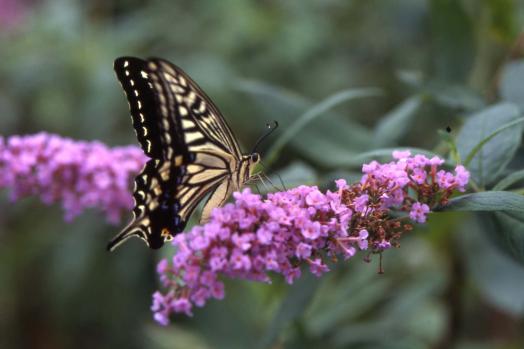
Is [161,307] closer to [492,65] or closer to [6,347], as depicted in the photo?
[492,65]

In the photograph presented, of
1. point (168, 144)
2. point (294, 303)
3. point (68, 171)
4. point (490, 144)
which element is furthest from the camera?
point (68, 171)

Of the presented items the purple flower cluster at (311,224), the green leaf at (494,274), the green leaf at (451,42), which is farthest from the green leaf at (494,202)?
the green leaf at (494,274)

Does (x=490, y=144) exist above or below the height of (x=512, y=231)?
above

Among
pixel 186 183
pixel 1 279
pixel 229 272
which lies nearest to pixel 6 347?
pixel 1 279

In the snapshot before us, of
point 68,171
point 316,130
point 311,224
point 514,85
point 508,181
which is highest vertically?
point 68,171

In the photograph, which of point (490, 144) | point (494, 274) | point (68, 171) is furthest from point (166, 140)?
point (494, 274)

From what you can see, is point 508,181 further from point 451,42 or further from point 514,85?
point 451,42

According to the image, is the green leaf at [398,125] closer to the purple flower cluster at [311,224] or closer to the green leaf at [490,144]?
the green leaf at [490,144]
